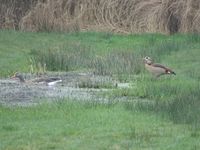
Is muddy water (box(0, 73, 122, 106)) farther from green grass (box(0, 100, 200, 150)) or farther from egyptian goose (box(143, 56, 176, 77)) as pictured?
green grass (box(0, 100, 200, 150))

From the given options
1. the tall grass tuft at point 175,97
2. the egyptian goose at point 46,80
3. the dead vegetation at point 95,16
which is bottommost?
the dead vegetation at point 95,16

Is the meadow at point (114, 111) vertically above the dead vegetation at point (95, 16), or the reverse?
the meadow at point (114, 111)

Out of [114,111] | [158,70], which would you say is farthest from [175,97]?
[158,70]

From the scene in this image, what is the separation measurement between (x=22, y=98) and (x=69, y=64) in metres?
6.03

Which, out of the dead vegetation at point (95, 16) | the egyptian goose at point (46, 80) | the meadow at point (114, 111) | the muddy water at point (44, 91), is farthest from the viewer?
the dead vegetation at point (95, 16)

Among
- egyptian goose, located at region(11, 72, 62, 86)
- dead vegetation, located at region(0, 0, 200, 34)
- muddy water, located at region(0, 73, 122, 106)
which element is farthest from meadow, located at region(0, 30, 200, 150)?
dead vegetation, located at region(0, 0, 200, 34)

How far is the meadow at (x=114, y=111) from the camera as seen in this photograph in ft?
39.7

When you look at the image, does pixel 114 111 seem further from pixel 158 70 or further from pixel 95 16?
pixel 95 16

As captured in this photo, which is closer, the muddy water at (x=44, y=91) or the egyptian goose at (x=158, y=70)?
the muddy water at (x=44, y=91)

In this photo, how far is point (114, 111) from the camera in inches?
578

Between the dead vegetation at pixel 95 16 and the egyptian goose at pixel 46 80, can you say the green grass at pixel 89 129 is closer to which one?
the egyptian goose at pixel 46 80

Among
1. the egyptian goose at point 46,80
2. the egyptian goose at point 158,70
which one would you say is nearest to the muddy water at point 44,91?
the egyptian goose at point 46,80

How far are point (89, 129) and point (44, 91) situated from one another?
469cm

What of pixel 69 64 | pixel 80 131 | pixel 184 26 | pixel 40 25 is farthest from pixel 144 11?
pixel 80 131
